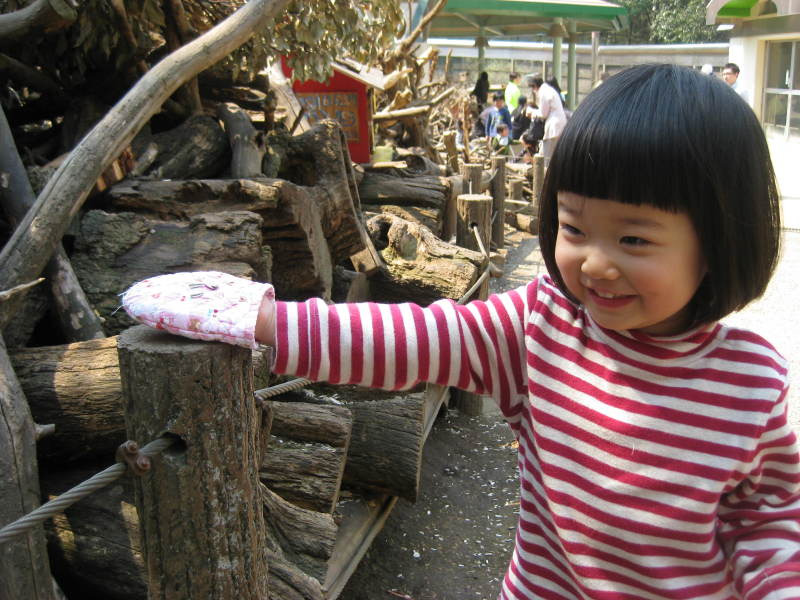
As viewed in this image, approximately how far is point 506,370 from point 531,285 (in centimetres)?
16

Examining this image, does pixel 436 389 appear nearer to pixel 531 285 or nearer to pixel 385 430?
pixel 385 430

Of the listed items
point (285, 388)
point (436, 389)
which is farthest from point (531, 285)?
point (436, 389)

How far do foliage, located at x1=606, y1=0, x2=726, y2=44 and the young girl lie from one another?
2975cm

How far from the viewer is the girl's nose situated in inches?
47.6

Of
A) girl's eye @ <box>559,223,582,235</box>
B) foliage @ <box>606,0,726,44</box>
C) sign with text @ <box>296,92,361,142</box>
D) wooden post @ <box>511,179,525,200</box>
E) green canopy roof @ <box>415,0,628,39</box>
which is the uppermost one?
foliage @ <box>606,0,726,44</box>

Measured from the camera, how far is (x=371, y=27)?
550cm

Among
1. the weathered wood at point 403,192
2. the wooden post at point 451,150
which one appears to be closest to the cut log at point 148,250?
the weathered wood at point 403,192

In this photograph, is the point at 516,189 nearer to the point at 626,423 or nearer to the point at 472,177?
the point at 472,177

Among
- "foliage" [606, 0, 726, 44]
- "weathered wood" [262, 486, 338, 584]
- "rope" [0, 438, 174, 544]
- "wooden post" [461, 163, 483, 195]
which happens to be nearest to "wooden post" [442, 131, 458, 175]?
"wooden post" [461, 163, 483, 195]

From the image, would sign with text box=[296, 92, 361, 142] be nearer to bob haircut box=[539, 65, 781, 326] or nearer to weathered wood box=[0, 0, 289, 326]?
weathered wood box=[0, 0, 289, 326]

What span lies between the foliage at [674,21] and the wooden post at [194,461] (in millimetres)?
29940

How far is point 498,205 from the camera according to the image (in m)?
8.69

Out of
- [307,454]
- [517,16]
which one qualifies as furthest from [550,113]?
[307,454]

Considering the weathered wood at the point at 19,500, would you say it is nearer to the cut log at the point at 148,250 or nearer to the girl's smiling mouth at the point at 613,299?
the cut log at the point at 148,250
